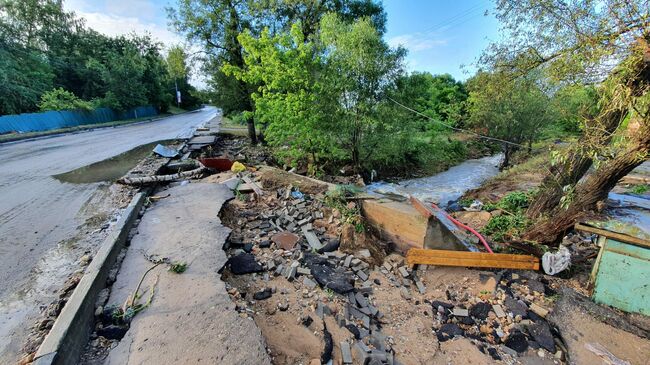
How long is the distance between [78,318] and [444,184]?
1170 centimetres

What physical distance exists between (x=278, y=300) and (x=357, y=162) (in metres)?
8.23

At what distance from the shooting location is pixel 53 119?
17484mm

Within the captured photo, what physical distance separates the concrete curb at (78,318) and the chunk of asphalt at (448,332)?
3616mm

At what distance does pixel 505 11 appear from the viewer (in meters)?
5.67

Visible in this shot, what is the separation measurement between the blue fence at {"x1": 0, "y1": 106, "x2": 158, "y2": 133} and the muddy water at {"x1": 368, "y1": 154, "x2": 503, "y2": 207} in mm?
19395

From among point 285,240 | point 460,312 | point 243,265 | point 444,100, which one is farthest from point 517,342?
point 444,100

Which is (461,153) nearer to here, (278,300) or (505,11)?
(505,11)

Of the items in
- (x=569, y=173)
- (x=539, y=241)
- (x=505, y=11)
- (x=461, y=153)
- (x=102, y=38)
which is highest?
(x=102, y=38)

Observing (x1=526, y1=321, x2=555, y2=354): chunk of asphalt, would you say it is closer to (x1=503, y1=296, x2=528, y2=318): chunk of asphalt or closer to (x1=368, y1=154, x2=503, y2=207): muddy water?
(x1=503, y1=296, x2=528, y2=318): chunk of asphalt

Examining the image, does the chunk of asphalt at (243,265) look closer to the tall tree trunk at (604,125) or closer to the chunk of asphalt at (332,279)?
the chunk of asphalt at (332,279)

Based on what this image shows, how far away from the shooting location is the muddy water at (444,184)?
9.45 meters

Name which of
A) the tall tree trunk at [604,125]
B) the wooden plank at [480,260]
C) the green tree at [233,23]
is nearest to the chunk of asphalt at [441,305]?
the wooden plank at [480,260]

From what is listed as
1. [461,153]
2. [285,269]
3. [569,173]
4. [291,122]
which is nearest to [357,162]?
[291,122]

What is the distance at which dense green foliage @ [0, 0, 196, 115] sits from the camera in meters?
18.3
